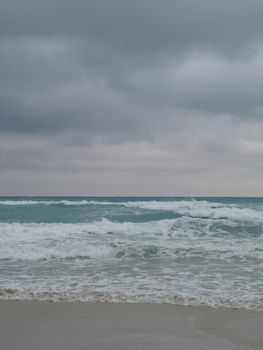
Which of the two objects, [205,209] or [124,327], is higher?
[205,209]

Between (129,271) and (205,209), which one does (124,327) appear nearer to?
(129,271)

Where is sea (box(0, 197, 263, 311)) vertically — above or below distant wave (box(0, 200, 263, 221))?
below

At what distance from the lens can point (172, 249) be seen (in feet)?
42.6

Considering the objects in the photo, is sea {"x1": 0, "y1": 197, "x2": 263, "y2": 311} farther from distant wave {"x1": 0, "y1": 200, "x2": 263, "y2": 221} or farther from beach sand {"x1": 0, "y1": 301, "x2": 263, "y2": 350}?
distant wave {"x1": 0, "y1": 200, "x2": 263, "y2": 221}

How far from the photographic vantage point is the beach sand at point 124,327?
15.4ft

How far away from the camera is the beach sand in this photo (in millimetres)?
4703

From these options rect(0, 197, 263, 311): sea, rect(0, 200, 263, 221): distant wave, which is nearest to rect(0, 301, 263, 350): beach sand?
rect(0, 197, 263, 311): sea

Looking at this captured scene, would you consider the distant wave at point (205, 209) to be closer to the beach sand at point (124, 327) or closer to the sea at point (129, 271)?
the sea at point (129, 271)

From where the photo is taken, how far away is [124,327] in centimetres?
550

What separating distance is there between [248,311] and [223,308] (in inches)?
14.4

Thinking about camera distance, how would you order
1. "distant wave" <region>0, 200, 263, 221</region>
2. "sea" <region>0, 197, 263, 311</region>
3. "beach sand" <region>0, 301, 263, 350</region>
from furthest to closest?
"distant wave" <region>0, 200, 263, 221</region> → "sea" <region>0, 197, 263, 311</region> → "beach sand" <region>0, 301, 263, 350</region>

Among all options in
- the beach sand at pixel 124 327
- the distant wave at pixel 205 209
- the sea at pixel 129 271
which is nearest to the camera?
the beach sand at pixel 124 327

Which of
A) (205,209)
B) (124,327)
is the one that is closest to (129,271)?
(124,327)

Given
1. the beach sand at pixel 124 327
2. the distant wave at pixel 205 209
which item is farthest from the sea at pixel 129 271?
the distant wave at pixel 205 209
